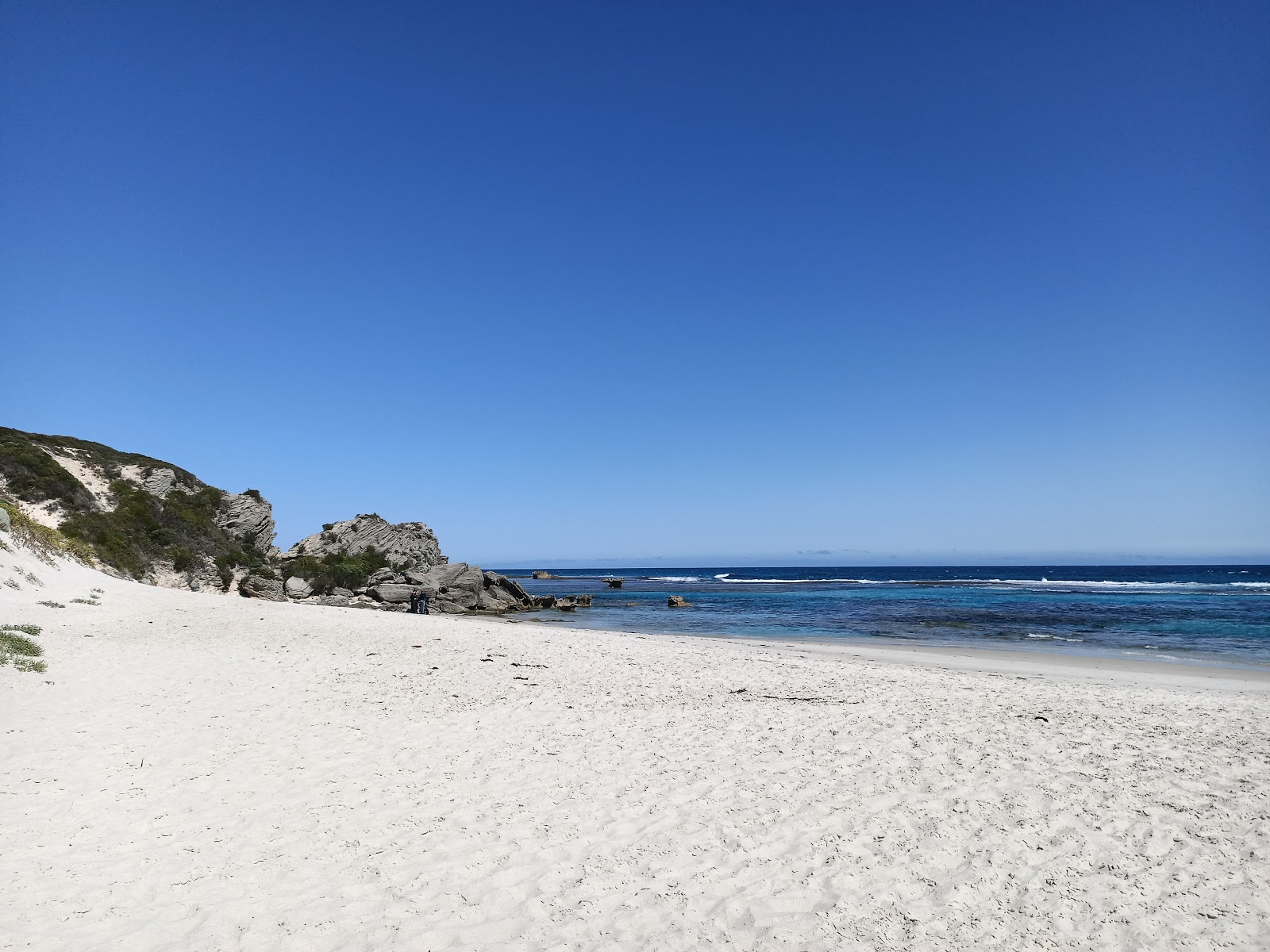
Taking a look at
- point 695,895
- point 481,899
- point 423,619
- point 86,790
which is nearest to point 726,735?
point 695,895

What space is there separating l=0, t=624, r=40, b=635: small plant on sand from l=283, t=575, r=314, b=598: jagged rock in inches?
1140

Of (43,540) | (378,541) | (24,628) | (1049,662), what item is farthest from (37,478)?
(1049,662)

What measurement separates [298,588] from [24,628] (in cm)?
3075

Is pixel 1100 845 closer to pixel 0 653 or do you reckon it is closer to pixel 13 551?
pixel 0 653

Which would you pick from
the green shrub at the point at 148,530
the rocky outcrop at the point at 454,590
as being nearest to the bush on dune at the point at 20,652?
the green shrub at the point at 148,530

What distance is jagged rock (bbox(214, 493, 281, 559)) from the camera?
47.3 meters

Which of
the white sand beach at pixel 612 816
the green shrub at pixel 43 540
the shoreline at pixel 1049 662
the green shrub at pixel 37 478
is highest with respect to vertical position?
the green shrub at pixel 37 478

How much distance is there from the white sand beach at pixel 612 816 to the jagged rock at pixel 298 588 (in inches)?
1269

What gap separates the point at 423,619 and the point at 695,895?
25147mm

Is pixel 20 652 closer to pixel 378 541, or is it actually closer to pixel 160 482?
pixel 160 482

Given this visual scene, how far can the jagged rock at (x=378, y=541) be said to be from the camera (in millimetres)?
54469

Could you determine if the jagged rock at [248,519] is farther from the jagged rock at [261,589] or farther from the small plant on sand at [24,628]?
the small plant on sand at [24,628]

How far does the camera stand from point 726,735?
1030 centimetres

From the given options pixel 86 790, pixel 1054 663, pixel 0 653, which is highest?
pixel 0 653
